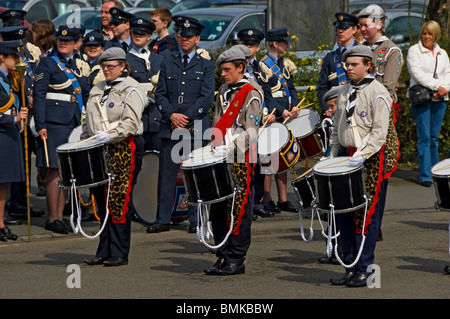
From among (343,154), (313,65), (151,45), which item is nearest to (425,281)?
(343,154)

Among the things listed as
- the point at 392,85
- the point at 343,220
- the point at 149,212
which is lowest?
the point at 149,212

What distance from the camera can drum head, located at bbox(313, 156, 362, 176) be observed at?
827 cm

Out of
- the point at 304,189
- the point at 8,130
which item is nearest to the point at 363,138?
the point at 304,189

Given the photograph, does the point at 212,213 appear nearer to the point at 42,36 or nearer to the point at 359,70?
the point at 359,70

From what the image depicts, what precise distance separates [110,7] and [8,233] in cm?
390

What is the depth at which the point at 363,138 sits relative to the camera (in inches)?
335

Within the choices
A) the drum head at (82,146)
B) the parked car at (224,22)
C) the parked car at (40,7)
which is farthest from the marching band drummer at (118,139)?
the parked car at (40,7)

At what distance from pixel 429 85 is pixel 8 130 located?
5.54 metres

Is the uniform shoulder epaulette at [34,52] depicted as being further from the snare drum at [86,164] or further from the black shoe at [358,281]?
the black shoe at [358,281]

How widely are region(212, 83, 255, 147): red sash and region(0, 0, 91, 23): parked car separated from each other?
1462cm

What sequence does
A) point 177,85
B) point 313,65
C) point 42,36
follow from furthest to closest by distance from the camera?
point 313,65, point 42,36, point 177,85

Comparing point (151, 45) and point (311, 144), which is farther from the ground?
point (151, 45)

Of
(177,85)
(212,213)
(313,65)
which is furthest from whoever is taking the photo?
(313,65)

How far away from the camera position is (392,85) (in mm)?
10719
